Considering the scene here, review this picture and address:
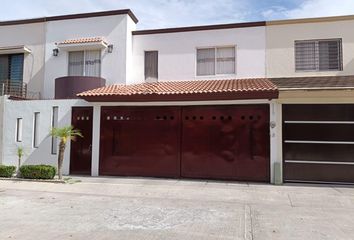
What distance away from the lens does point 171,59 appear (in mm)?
16906

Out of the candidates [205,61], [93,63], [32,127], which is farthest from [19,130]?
[205,61]

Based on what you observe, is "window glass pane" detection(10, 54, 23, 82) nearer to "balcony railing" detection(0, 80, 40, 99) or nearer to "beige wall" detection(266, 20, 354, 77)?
"balcony railing" detection(0, 80, 40, 99)

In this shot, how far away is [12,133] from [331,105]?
13.5m

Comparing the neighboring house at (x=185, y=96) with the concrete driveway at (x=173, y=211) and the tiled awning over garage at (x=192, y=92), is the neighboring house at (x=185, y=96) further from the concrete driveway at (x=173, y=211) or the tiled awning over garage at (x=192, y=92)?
the concrete driveway at (x=173, y=211)

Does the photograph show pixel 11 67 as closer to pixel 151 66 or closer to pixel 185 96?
pixel 151 66

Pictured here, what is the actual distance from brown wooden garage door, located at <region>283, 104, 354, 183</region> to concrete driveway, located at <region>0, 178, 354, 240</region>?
32.6 inches

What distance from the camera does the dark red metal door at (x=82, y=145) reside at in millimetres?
Answer: 14828

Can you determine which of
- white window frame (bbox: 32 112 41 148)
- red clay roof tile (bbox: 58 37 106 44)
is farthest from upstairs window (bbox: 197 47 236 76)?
white window frame (bbox: 32 112 41 148)

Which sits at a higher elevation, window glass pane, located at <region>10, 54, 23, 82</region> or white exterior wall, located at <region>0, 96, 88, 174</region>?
window glass pane, located at <region>10, 54, 23, 82</region>

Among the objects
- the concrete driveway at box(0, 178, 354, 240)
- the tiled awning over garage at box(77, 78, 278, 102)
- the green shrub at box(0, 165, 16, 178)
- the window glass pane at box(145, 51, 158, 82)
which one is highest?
the window glass pane at box(145, 51, 158, 82)

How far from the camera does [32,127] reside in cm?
1546

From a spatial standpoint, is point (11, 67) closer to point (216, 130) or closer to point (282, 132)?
point (216, 130)

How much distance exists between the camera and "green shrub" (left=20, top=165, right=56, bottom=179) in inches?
532

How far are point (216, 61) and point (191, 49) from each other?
1.33 meters
